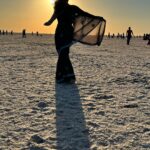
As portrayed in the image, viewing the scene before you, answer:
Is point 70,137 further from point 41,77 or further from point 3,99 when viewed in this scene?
point 41,77

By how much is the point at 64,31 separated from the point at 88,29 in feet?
1.91

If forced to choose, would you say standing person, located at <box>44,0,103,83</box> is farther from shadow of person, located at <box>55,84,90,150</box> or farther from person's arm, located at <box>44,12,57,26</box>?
shadow of person, located at <box>55,84,90,150</box>

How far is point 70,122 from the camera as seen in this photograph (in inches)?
260

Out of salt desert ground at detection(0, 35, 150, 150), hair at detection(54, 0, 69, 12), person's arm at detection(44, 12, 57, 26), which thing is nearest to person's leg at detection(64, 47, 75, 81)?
salt desert ground at detection(0, 35, 150, 150)

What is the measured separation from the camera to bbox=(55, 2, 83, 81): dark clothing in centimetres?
1034

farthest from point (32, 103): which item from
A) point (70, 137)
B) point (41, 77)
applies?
point (41, 77)

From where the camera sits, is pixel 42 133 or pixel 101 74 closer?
pixel 42 133

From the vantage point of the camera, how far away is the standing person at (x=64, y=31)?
10297 millimetres

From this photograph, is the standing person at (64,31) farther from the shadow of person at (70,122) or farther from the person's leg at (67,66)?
the shadow of person at (70,122)

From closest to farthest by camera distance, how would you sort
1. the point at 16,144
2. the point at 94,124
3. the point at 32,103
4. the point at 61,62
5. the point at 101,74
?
the point at 16,144 < the point at 94,124 < the point at 32,103 < the point at 61,62 < the point at 101,74

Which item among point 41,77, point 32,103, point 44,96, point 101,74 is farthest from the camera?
point 101,74

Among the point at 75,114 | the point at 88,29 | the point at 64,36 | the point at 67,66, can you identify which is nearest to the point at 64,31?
the point at 64,36

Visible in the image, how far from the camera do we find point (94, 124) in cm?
655

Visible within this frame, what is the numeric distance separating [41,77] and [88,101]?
4003mm
